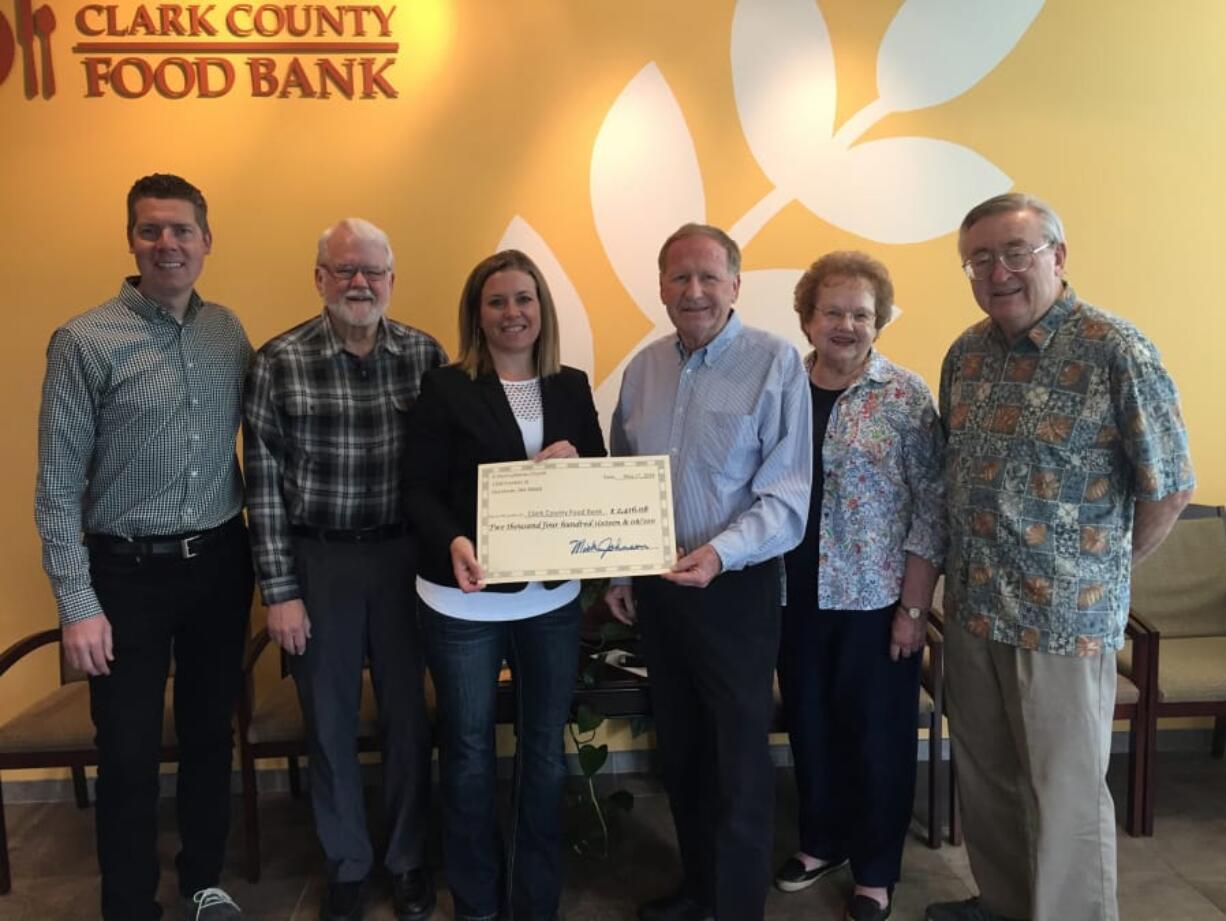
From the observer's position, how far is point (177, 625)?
209 cm

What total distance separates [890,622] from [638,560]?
783mm

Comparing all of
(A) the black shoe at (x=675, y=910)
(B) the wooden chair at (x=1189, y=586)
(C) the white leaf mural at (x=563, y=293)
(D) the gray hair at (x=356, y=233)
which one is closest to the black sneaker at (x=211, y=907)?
(A) the black shoe at (x=675, y=910)

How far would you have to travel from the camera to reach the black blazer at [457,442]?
194 centimetres

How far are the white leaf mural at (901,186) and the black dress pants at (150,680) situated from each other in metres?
2.40

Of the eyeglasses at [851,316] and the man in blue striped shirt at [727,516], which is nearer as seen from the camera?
the man in blue striped shirt at [727,516]

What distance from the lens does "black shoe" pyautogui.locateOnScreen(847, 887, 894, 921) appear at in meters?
2.23

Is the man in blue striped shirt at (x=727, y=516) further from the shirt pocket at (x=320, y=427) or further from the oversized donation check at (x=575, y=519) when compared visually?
the shirt pocket at (x=320, y=427)

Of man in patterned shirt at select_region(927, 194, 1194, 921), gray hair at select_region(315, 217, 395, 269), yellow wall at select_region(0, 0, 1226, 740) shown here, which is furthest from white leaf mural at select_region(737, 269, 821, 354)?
gray hair at select_region(315, 217, 395, 269)

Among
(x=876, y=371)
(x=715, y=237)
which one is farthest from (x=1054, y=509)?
(x=715, y=237)

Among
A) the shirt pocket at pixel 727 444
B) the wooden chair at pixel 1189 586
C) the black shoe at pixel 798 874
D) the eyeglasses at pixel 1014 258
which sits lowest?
the black shoe at pixel 798 874

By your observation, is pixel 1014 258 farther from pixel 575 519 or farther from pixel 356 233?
pixel 356 233

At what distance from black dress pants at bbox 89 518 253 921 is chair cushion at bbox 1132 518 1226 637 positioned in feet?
10.5

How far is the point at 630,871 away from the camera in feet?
8.37

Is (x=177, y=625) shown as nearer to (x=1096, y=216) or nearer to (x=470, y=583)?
(x=470, y=583)
